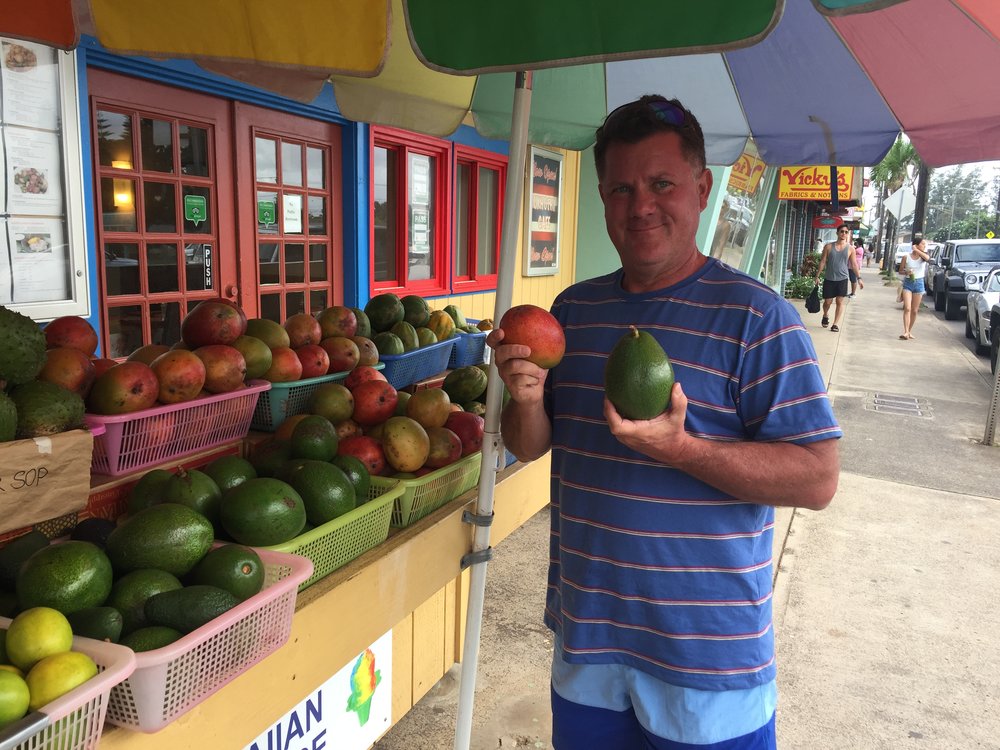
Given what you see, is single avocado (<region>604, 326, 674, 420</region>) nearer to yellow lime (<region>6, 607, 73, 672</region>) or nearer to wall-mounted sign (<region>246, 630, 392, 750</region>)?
yellow lime (<region>6, 607, 73, 672</region>)

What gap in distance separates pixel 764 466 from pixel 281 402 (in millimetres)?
1668

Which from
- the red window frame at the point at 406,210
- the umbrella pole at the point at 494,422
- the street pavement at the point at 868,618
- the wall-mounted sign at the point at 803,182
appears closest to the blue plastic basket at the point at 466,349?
the umbrella pole at the point at 494,422

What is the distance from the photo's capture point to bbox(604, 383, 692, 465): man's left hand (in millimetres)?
1534

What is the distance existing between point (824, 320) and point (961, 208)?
321 ft

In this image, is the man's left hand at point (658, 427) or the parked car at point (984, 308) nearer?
the man's left hand at point (658, 427)

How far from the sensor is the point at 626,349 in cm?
161

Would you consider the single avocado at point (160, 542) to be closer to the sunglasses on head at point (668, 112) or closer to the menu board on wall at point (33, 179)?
the sunglasses on head at point (668, 112)

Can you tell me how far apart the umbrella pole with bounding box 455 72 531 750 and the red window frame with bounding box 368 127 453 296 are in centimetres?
388

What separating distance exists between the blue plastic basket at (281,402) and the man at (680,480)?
1.05 m

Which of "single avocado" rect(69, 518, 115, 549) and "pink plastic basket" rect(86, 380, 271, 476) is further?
"pink plastic basket" rect(86, 380, 271, 476)

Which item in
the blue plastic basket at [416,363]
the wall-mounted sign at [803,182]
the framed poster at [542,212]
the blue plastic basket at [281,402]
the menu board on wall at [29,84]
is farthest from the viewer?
the wall-mounted sign at [803,182]

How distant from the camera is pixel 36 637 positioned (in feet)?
4.13

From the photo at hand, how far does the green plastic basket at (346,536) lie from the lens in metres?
1.88

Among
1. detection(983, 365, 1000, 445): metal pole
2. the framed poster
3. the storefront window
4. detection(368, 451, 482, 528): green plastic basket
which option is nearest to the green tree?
the storefront window
